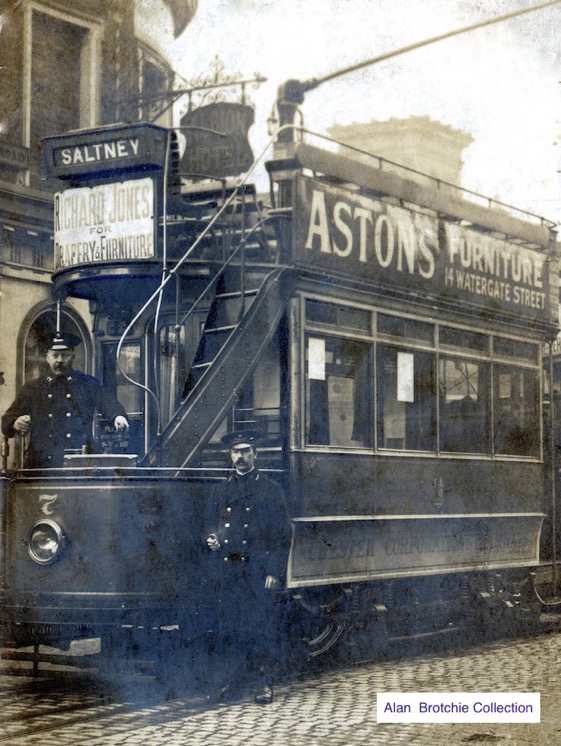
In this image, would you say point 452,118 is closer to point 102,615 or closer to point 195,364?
point 195,364

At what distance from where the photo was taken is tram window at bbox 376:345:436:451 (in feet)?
33.9

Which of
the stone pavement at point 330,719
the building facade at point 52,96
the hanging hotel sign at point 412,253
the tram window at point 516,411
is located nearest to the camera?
the stone pavement at point 330,719

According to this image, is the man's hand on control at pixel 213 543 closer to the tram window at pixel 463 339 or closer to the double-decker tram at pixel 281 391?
the double-decker tram at pixel 281 391

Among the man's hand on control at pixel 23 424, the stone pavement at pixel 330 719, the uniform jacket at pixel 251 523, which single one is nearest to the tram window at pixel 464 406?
the stone pavement at pixel 330 719

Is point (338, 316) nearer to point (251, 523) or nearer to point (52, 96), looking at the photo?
point (251, 523)

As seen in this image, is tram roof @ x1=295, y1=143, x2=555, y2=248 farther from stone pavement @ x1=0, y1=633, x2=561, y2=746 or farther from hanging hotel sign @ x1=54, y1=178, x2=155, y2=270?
stone pavement @ x1=0, y1=633, x2=561, y2=746

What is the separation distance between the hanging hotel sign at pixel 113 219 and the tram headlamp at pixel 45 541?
194 cm

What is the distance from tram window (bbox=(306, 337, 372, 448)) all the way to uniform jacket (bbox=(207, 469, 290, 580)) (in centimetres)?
116

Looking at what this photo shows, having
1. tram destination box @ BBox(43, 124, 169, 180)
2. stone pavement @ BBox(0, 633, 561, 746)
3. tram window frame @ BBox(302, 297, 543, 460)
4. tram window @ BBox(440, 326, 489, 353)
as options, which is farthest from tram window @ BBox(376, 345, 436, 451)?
tram destination box @ BBox(43, 124, 169, 180)

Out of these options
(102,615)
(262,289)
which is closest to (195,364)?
(262,289)

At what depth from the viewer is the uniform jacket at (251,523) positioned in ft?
27.0

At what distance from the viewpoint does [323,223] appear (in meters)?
9.69

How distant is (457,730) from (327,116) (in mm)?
4314

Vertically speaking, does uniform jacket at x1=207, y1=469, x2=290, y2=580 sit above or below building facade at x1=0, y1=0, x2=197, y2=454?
below
